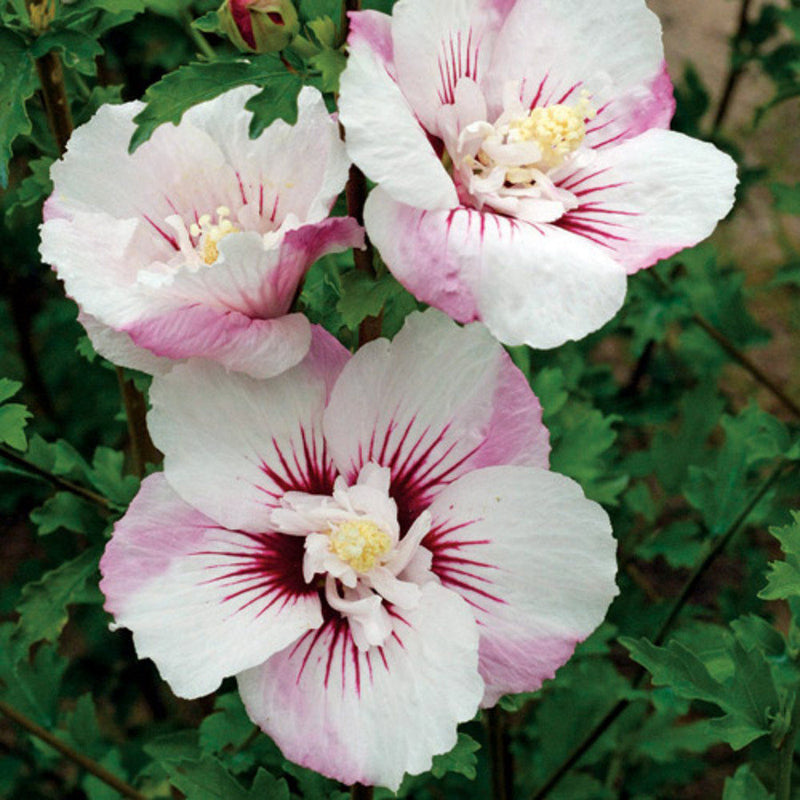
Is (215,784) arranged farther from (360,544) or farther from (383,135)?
(383,135)

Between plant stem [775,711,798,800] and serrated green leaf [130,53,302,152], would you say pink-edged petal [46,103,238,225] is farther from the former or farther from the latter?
plant stem [775,711,798,800]

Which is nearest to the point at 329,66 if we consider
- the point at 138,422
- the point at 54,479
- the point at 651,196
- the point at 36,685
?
the point at 651,196

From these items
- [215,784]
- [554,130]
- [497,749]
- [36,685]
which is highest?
[554,130]

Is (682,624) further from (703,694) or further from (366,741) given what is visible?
(366,741)

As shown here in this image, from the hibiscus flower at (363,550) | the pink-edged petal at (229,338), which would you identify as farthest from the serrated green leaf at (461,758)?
the pink-edged petal at (229,338)

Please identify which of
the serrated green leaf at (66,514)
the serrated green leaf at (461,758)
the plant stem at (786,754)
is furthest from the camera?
the serrated green leaf at (66,514)

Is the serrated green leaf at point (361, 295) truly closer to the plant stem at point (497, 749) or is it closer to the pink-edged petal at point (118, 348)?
the pink-edged petal at point (118, 348)
